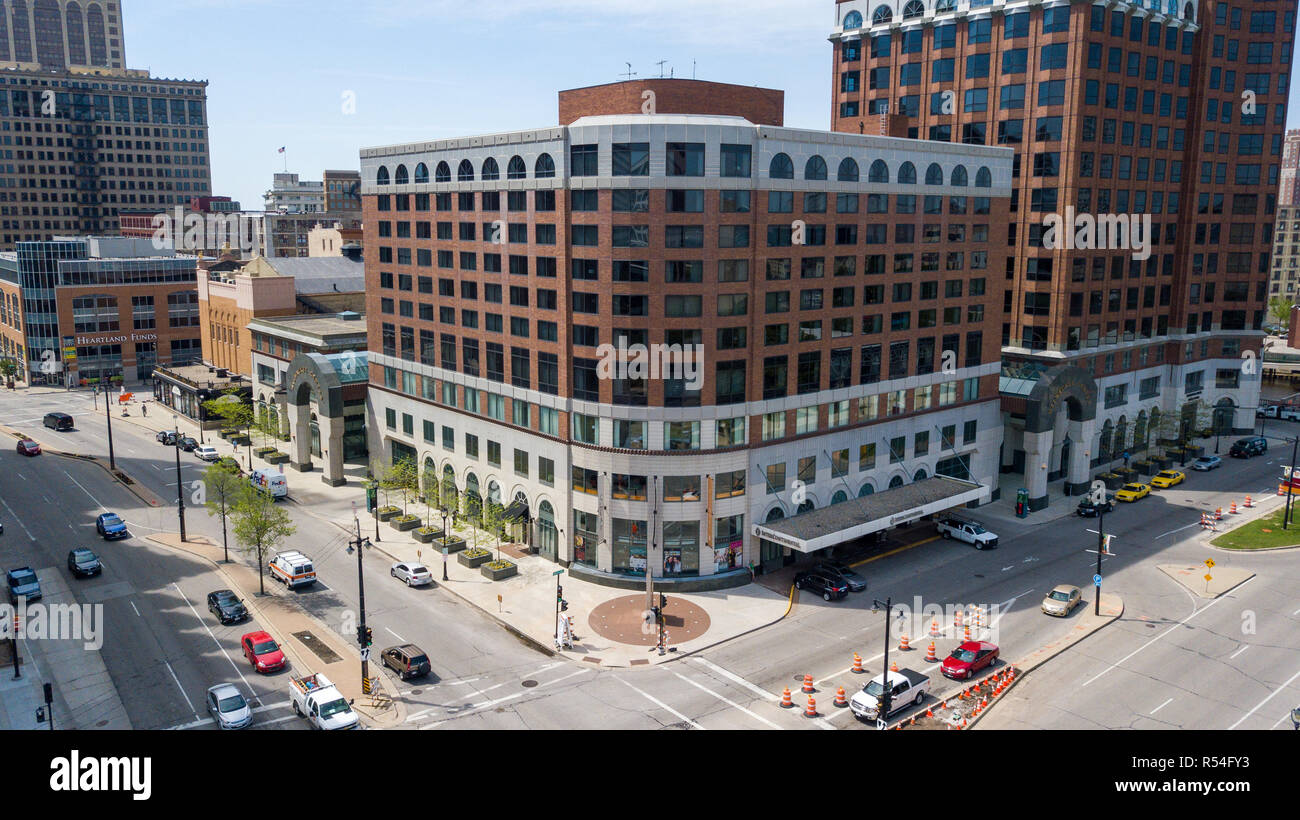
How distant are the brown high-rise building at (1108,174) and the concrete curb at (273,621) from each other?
52720 millimetres

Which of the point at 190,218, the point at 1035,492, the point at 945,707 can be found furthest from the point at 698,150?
the point at 190,218

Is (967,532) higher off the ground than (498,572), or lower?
higher

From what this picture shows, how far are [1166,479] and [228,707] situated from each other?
7705 centimetres

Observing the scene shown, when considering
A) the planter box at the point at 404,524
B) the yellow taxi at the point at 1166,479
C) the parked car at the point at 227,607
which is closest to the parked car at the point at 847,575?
the planter box at the point at 404,524

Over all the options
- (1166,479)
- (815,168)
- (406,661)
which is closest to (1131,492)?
(1166,479)

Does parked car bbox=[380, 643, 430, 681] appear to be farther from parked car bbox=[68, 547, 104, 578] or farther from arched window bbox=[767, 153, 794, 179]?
arched window bbox=[767, 153, 794, 179]

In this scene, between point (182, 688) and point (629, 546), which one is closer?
point (182, 688)

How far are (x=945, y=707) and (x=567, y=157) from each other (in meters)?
37.6

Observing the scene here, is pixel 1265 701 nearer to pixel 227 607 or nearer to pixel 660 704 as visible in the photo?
pixel 660 704

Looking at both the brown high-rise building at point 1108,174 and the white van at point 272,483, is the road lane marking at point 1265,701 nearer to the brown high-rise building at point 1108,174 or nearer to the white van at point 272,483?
the brown high-rise building at point 1108,174

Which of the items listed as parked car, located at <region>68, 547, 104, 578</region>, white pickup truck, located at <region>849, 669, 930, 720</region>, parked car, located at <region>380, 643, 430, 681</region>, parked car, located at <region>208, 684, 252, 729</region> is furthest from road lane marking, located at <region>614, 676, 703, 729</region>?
parked car, located at <region>68, 547, 104, 578</region>

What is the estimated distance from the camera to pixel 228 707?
3997 cm

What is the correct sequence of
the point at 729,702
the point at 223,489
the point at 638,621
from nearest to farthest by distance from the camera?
the point at 729,702 → the point at 638,621 → the point at 223,489

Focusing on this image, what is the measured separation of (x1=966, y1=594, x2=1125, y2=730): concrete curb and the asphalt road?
408 mm
